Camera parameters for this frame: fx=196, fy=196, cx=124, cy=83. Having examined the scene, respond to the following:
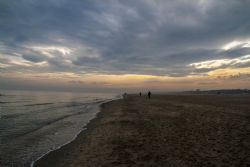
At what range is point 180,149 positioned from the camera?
872 cm

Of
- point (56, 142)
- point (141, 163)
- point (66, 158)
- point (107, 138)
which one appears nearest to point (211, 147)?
point (141, 163)

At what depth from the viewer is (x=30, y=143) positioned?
11.7m

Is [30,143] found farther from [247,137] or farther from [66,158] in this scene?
[247,137]

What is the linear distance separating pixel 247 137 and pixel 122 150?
6828 mm

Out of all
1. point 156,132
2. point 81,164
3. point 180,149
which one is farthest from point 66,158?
point 156,132

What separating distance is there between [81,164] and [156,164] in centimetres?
290

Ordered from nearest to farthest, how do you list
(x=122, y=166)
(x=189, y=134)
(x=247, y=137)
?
(x=122, y=166)
(x=247, y=137)
(x=189, y=134)

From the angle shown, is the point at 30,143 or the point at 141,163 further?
the point at 30,143

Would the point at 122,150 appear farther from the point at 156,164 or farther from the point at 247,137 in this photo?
the point at 247,137

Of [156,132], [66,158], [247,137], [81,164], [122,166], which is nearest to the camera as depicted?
[122,166]

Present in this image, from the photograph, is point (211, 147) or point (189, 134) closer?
point (211, 147)

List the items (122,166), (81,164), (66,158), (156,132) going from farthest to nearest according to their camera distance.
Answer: (156,132), (66,158), (81,164), (122,166)

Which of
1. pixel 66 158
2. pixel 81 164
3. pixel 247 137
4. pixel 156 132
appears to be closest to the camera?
pixel 81 164

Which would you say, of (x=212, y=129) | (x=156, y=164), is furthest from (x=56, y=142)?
(x=212, y=129)
